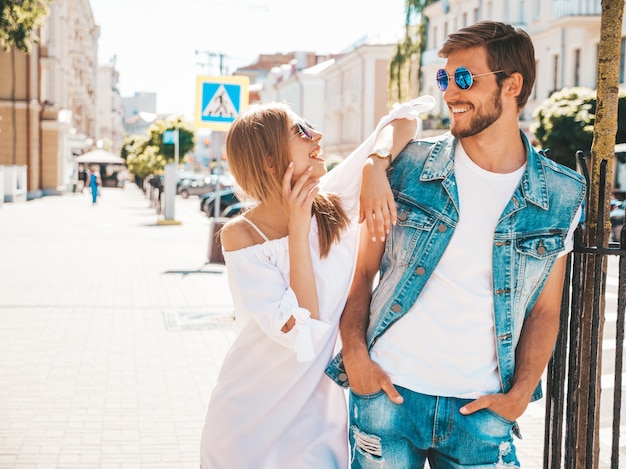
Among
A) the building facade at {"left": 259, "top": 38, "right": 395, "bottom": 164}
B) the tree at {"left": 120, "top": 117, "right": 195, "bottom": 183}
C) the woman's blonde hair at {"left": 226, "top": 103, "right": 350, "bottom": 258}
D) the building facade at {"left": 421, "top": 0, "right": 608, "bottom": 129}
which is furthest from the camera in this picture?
the building facade at {"left": 259, "top": 38, "right": 395, "bottom": 164}

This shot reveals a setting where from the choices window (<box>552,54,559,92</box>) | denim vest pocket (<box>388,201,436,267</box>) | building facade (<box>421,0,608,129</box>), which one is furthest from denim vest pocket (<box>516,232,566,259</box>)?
window (<box>552,54,559,92</box>)

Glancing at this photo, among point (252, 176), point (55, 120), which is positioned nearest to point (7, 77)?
point (55, 120)

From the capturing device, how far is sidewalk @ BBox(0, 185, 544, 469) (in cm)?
527

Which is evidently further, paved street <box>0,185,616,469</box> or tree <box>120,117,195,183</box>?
tree <box>120,117,195,183</box>

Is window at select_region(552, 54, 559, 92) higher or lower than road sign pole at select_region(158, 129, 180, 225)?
higher

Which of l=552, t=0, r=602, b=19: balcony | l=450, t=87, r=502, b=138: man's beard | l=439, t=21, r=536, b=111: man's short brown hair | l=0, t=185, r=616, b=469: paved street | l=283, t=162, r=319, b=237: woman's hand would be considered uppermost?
l=552, t=0, r=602, b=19: balcony

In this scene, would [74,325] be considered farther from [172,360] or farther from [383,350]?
[383,350]

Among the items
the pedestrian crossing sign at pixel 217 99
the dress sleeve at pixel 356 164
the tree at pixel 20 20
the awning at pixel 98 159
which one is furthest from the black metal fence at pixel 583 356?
the awning at pixel 98 159

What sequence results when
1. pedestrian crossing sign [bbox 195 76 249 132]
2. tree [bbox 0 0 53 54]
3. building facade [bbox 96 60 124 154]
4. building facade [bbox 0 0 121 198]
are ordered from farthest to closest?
building facade [bbox 96 60 124 154]
building facade [bbox 0 0 121 198]
tree [bbox 0 0 53 54]
pedestrian crossing sign [bbox 195 76 249 132]

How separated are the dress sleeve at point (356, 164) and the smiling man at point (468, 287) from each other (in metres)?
0.20

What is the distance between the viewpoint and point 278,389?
2.71 metres

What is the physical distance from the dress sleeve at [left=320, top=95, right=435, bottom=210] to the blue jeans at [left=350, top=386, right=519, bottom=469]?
0.71m

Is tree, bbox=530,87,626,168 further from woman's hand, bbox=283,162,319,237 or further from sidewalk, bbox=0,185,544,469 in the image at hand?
woman's hand, bbox=283,162,319,237

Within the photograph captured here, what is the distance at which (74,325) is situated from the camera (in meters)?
9.18
